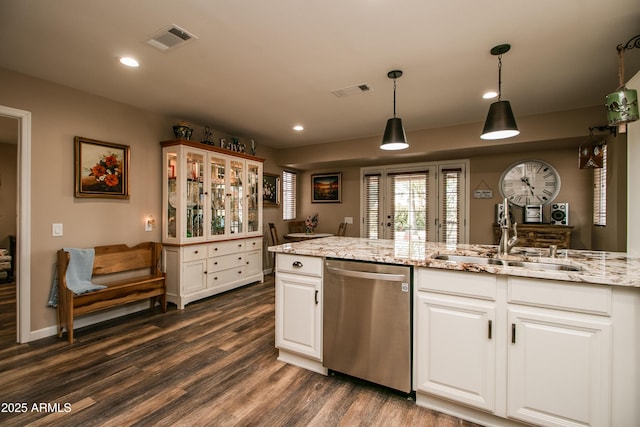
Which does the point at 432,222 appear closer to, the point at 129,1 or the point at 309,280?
the point at 309,280

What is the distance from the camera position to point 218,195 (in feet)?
14.4

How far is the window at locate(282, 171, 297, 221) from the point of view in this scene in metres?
6.32

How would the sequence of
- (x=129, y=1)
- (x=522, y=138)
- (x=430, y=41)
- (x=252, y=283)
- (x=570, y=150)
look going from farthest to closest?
(x=252, y=283) → (x=570, y=150) → (x=522, y=138) → (x=430, y=41) → (x=129, y=1)

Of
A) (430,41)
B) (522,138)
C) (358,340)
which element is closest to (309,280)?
(358,340)

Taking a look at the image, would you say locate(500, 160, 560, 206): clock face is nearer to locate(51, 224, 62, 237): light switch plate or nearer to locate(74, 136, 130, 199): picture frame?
locate(74, 136, 130, 199): picture frame

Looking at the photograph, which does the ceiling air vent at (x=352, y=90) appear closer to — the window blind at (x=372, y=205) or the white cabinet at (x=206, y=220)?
the white cabinet at (x=206, y=220)

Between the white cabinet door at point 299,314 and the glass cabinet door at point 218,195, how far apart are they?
2.24 m

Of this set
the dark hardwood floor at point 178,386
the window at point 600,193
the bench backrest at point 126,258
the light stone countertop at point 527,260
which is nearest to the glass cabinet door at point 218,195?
the bench backrest at point 126,258

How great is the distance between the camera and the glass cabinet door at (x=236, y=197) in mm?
4594

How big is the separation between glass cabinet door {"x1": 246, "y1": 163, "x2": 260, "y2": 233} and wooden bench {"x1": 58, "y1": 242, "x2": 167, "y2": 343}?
1.55m

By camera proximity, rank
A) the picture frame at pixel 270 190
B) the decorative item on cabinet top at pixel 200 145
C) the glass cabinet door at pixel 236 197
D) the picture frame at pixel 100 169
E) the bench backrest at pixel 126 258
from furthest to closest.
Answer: the picture frame at pixel 270 190 → the glass cabinet door at pixel 236 197 → the decorative item on cabinet top at pixel 200 145 → the bench backrest at pixel 126 258 → the picture frame at pixel 100 169

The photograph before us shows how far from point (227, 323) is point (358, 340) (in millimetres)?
1791

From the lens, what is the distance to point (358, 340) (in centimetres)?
210

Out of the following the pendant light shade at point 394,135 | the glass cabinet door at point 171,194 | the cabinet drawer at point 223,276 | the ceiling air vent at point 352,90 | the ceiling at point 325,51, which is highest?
the ceiling air vent at point 352,90
